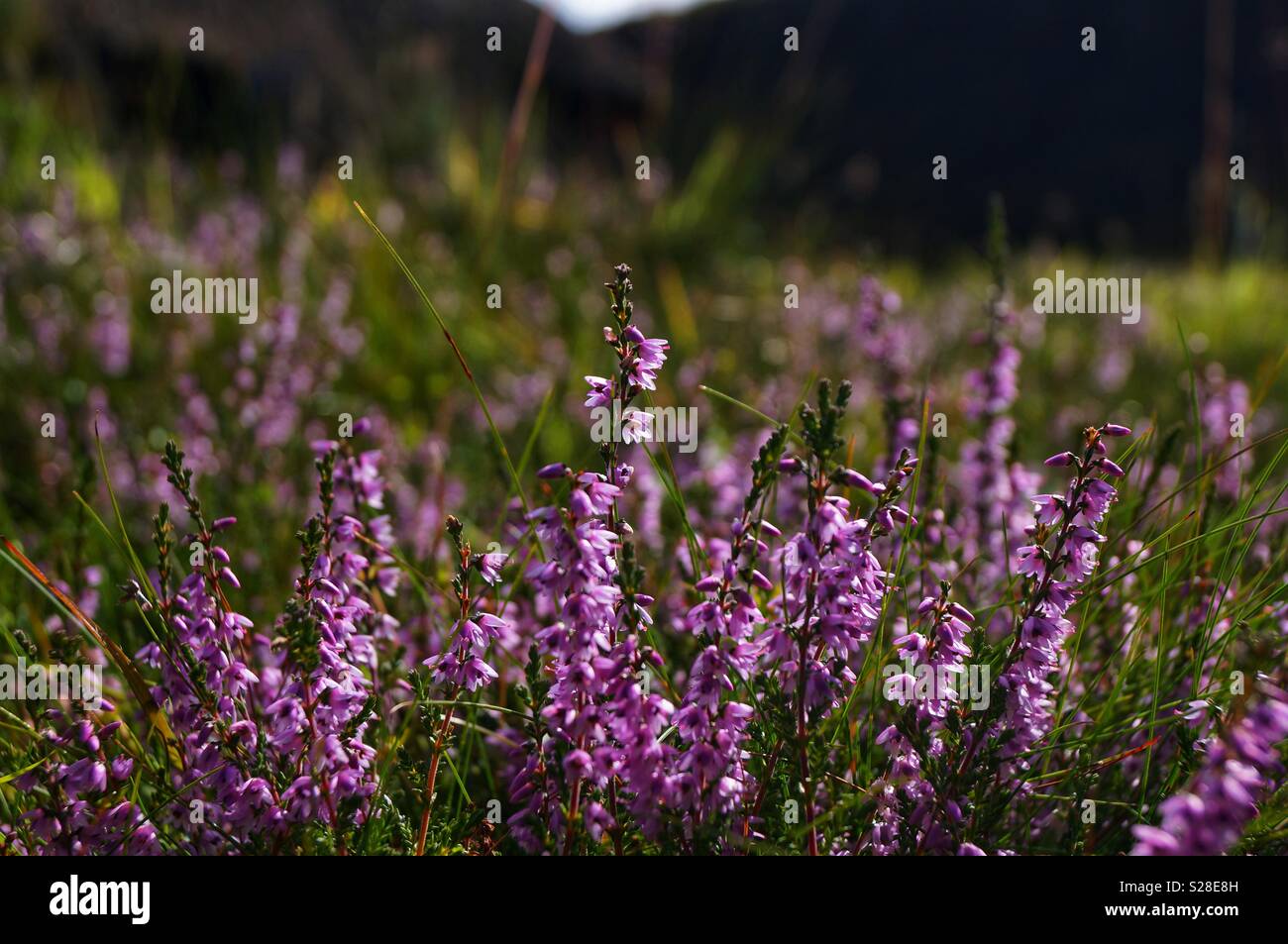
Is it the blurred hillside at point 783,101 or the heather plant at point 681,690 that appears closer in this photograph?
the heather plant at point 681,690

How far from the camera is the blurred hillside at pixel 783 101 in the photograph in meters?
11.6

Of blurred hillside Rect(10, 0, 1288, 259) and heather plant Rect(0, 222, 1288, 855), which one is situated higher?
blurred hillside Rect(10, 0, 1288, 259)

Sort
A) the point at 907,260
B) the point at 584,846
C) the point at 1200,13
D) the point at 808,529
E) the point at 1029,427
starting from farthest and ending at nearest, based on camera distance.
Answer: the point at 1200,13, the point at 907,260, the point at 1029,427, the point at 584,846, the point at 808,529

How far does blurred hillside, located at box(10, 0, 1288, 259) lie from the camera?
1162 cm

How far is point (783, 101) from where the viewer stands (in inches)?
603

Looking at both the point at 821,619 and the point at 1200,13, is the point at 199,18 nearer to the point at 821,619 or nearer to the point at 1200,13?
the point at 821,619

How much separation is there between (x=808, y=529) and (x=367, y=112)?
13.0m

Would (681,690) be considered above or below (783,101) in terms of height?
below

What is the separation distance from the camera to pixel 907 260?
617 inches

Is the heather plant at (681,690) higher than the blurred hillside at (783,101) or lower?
lower

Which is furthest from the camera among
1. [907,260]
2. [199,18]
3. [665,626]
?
[907,260]

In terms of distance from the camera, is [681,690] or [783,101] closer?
[681,690]

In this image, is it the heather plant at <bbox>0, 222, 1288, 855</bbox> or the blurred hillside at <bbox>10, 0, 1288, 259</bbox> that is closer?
the heather plant at <bbox>0, 222, 1288, 855</bbox>
